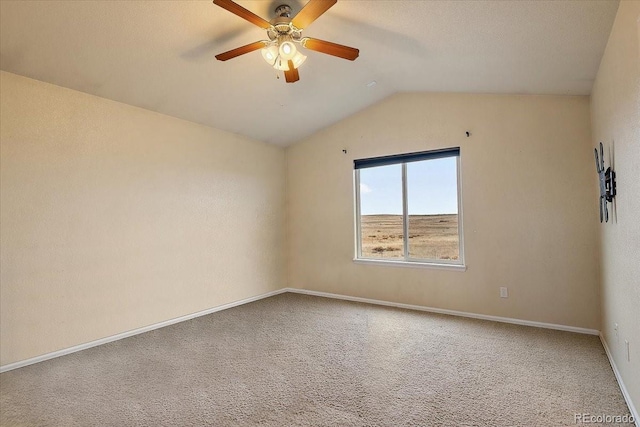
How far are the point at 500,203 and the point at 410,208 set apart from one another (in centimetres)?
111

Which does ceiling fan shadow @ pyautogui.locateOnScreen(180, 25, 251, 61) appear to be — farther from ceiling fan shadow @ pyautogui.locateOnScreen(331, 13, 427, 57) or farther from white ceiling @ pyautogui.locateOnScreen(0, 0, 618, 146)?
ceiling fan shadow @ pyautogui.locateOnScreen(331, 13, 427, 57)

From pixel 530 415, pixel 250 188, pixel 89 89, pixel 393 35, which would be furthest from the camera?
pixel 250 188

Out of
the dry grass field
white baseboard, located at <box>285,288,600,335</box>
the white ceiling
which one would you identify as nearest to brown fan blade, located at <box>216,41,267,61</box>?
the white ceiling

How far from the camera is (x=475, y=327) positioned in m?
3.62

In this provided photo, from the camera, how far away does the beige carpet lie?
205 cm

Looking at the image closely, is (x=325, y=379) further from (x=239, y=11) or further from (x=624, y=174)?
(x=239, y=11)

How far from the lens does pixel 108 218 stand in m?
3.42

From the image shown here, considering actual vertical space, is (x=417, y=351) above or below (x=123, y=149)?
below

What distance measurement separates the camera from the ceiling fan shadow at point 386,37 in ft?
8.84

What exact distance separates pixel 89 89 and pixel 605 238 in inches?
187

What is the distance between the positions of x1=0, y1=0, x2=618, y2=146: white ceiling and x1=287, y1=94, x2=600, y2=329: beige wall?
13.4 inches

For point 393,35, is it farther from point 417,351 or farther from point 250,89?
point 417,351

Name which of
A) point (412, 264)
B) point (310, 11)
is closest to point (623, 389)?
point (412, 264)

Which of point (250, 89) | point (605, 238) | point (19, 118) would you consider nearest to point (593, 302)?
point (605, 238)
